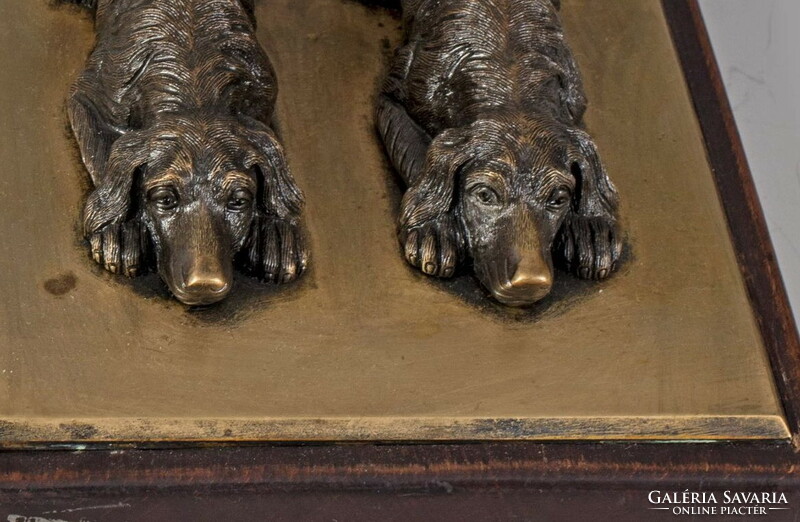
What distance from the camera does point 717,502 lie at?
1914 mm

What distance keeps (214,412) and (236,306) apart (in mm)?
177

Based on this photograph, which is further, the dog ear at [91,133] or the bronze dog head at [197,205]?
the dog ear at [91,133]

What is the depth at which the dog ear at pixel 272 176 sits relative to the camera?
1.95m

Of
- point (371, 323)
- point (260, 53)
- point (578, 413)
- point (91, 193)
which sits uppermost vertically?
point (260, 53)

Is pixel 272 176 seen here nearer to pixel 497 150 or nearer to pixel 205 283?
pixel 205 283

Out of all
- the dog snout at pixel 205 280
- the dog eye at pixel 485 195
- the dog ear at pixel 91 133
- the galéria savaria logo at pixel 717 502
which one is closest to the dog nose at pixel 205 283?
the dog snout at pixel 205 280

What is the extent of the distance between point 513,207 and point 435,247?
0.43 ft

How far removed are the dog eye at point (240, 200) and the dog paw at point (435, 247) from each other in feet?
0.79

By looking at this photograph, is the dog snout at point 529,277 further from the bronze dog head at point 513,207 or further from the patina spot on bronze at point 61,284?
the patina spot on bronze at point 61,284

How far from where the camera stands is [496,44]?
2115 millimetres

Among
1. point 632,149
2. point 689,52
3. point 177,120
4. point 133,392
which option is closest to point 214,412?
point 133,392

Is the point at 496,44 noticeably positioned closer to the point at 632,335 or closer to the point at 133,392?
the point at 632,335

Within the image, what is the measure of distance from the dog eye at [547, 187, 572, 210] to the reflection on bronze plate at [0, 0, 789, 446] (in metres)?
0.14

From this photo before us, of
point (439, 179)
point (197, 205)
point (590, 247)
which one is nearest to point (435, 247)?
point (439, 179)
